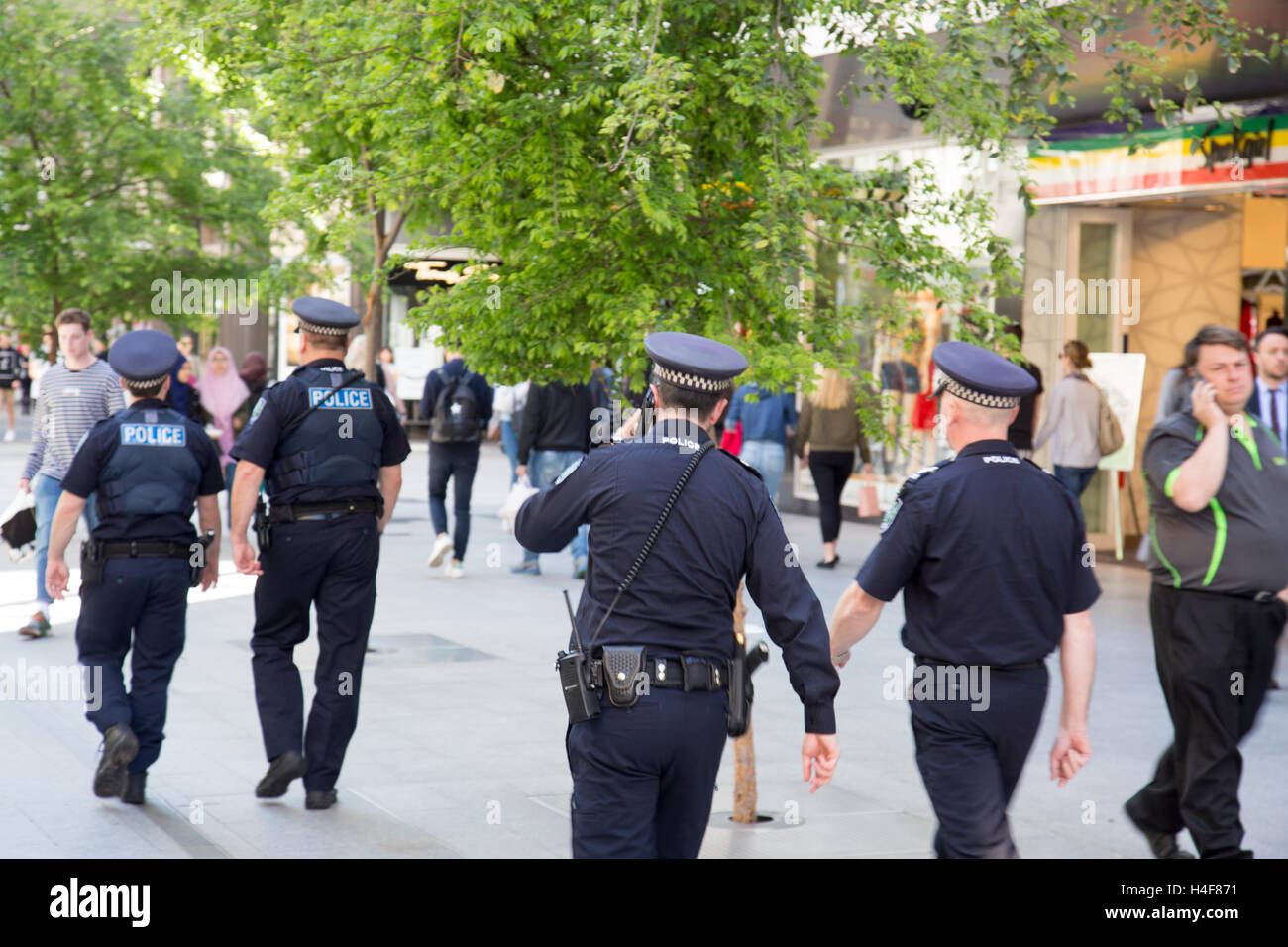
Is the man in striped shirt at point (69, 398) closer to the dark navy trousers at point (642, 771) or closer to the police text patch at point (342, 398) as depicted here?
the police text patch at point (342, 398)

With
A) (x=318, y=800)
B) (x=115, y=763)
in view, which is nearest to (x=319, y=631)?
(x=318, y=800)

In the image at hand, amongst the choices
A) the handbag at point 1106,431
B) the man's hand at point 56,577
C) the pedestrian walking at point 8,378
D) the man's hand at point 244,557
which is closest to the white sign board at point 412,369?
the pedestrian walking at point 8,378

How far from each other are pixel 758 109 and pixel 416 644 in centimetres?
488

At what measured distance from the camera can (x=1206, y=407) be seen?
5.22 m

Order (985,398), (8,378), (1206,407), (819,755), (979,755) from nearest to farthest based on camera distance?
1. (819,755)
2. (979,755)
3. (985,398)
4. (1206,407)
5. (8,378)

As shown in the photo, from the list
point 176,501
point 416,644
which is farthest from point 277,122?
point 176,501

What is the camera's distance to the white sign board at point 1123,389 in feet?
45.6

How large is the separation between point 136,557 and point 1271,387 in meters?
5.83

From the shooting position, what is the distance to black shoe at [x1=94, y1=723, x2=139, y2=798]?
19.6 ft

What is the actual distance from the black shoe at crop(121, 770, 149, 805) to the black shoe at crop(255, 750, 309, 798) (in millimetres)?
451

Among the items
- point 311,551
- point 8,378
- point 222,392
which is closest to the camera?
point 311,551

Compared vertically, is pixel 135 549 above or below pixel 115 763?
above

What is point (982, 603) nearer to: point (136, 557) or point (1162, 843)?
point (1162, 843)
